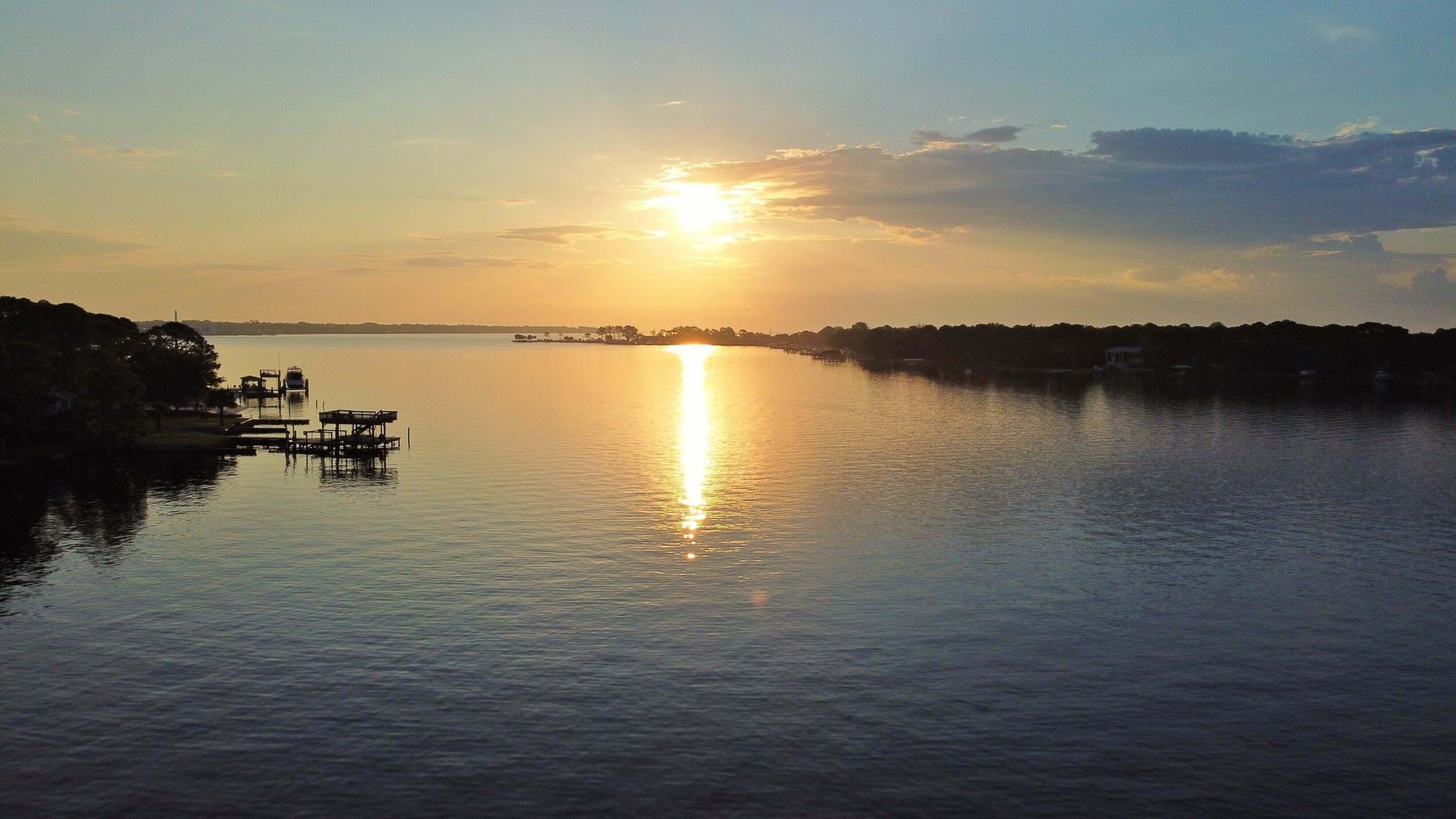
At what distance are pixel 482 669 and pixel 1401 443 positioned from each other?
121389 millimetres

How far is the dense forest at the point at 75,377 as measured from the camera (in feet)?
335

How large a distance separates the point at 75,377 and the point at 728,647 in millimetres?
93653

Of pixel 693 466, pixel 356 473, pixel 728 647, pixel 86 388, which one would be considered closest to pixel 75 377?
pixel 86 388

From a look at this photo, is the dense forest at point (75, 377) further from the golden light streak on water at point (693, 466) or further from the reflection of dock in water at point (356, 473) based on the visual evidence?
the golden light streak on water at point (693, 466)

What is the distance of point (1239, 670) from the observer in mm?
43281

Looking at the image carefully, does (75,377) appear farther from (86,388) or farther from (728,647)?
(728,647)

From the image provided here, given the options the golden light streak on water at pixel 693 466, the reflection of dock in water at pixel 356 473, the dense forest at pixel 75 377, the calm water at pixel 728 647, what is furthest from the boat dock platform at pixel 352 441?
the golden light streak on water at pixel 693 466

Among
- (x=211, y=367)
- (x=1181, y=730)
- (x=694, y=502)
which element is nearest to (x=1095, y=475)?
(x=694, y=502)

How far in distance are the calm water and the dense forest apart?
52.9 ft

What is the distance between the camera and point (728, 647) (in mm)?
46156

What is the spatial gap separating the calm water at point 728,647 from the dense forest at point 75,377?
52.9ft

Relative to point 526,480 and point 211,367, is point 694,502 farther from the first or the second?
point 211,367

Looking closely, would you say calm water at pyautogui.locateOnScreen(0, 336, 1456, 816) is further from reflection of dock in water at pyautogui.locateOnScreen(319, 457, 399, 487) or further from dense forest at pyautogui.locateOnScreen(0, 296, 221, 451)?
dense forest at pyautogui.locateOnScreen(0, 296, 221, 451)

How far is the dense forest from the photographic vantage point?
335 ft
